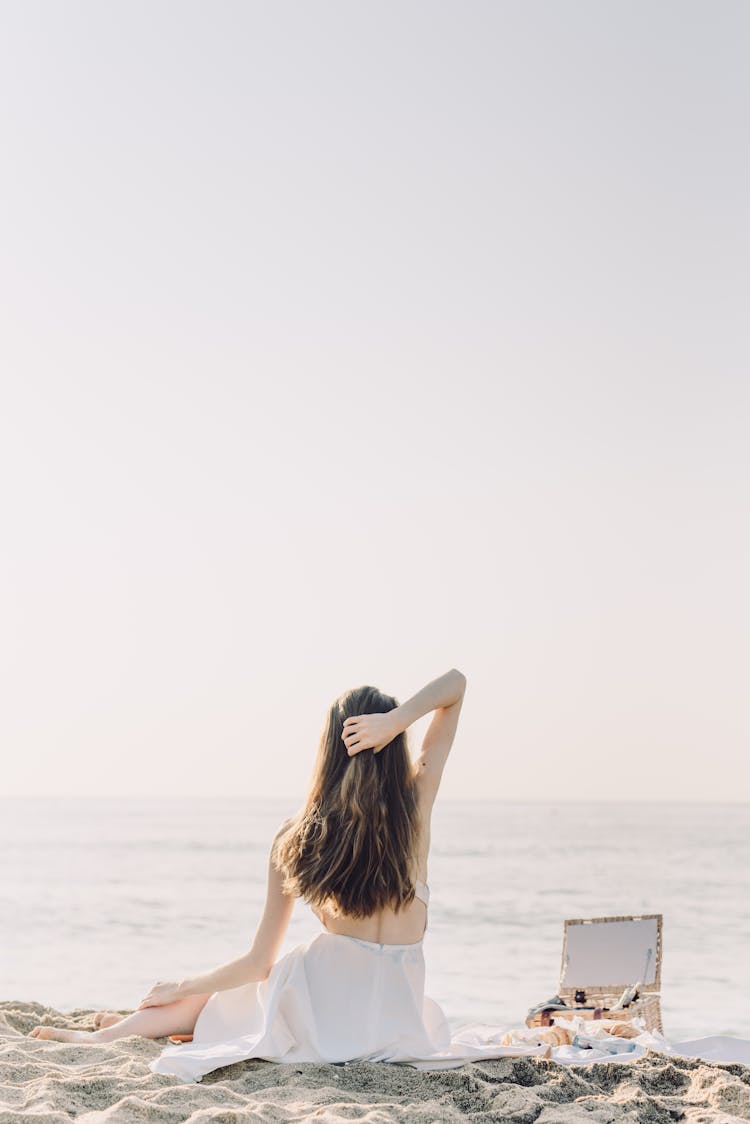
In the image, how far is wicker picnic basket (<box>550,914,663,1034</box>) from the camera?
14.8ft

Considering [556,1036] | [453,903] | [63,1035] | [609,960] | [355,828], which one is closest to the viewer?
[355,828]

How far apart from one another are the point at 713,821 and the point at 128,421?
23.8 m

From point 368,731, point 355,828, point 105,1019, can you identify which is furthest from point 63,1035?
point 368,731

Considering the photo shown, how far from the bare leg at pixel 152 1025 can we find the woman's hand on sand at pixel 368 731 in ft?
3.38

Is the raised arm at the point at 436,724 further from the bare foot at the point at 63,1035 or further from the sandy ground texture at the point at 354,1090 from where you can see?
the bare foot at the point at 63,1035

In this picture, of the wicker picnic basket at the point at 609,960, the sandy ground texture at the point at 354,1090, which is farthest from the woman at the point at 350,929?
the wicker picnic basket at the point at 609,960

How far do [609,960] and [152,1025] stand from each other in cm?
184

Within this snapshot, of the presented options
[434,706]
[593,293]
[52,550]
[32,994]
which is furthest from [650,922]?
[52,550]

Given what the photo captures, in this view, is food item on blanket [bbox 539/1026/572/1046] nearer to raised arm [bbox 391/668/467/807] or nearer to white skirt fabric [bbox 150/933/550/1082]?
white skirt fabric [bbox 150/933/550/1082]

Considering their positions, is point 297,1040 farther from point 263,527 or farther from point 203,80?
point 263,527

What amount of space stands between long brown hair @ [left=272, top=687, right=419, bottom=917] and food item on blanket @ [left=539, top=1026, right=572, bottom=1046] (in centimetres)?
81

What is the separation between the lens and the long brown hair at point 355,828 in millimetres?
3369

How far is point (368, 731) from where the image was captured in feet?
11.0

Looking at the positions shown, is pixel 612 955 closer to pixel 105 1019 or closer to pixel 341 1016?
pixel 341 1016
